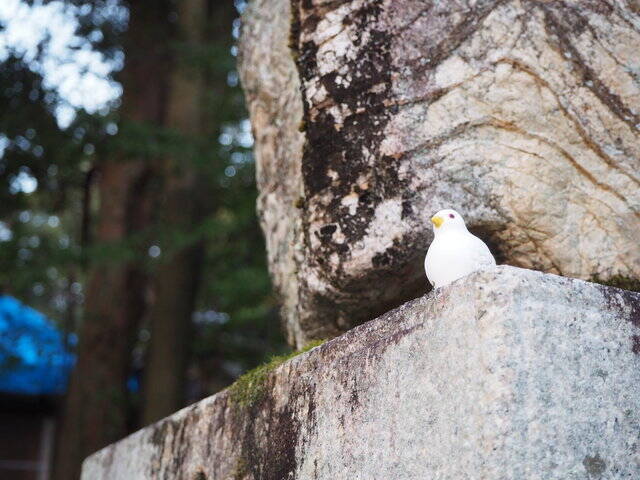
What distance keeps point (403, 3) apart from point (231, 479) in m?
1.73

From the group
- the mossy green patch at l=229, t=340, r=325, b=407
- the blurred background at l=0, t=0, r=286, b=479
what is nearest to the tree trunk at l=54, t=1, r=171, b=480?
the blurred background at l=0, t=0, r=286, b=479

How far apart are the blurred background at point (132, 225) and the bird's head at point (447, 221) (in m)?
5.02

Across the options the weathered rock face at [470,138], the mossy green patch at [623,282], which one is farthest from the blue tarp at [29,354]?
the mossy green patch at [623,282]

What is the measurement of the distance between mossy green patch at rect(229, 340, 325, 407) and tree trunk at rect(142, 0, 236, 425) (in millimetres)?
4314

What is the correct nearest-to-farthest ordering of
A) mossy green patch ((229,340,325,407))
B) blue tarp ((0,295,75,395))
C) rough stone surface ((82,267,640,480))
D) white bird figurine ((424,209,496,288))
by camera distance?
rough stone surface ((82,267,640,480)) < white bird figurine ((424,209,496,288)) < mossy green patch ((229,340,325,407)) < blue tarp ((0,295,75,395))

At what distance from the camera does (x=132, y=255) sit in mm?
7004

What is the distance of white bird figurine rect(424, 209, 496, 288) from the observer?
2234mm

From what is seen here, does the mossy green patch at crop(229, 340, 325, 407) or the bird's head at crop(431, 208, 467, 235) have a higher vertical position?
the bird's head at crop(431, 208, 467, 235)

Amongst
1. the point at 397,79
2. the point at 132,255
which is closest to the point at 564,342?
the point at 397,79

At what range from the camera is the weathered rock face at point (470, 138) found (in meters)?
2.53

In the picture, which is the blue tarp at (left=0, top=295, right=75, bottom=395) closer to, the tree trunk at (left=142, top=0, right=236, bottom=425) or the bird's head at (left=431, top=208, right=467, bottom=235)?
the tree trunk at (left=142, top=0, right=236, bottom=425)

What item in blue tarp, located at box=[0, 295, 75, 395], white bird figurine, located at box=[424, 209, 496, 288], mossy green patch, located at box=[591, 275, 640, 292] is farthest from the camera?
blue tarp, located at box=[0, 295, 75, 395]

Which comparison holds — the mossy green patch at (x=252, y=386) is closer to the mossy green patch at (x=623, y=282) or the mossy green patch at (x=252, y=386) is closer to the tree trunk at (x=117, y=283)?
the mossy green patch at (x=623, y=282)

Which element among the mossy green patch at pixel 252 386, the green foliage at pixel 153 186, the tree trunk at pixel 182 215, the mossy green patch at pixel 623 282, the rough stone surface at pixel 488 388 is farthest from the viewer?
the tree trunk at pixel 182 215
